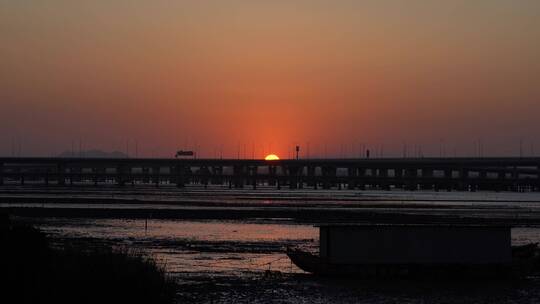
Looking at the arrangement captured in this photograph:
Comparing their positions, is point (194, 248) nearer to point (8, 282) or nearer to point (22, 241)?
point (22, 241)

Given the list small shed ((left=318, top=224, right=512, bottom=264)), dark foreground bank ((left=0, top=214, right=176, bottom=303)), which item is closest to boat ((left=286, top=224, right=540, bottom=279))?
small shed ((left=318, top=224, right=512, bottom=264))

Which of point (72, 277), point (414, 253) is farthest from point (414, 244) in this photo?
point (72, 277)

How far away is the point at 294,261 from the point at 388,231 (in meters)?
4.37

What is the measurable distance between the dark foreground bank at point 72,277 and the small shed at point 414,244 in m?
9.27

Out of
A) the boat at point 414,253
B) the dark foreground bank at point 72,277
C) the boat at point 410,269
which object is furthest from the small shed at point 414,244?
the dark foreground bank at point 72,277

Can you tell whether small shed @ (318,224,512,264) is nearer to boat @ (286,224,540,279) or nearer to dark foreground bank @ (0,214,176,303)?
boat @ (286,224,540,279)

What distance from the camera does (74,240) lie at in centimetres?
4884

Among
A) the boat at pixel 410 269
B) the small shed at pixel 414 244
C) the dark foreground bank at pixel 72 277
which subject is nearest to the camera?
the dark foreground bank at pixel 72 277

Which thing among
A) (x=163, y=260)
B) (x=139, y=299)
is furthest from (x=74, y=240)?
(x=139, y=299)

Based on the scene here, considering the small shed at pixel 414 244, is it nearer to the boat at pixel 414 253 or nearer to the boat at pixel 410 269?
the boat at pixel 414 253

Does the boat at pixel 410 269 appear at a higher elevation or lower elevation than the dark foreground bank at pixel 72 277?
lower

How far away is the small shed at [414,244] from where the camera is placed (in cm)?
3706

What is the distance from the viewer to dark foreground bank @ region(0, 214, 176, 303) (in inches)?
939

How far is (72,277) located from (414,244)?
643 inches
